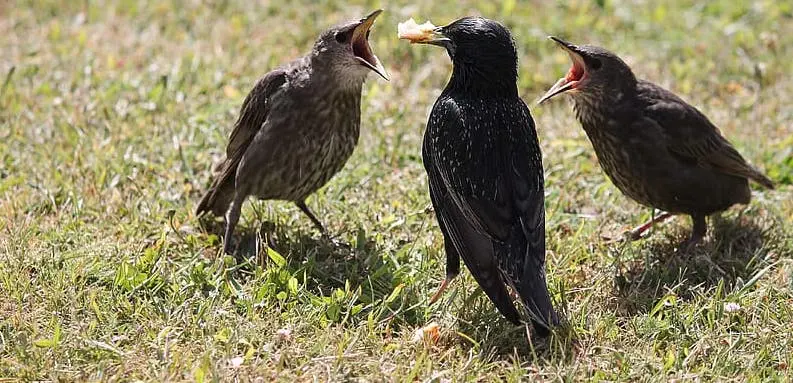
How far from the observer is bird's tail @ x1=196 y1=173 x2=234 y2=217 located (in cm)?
564

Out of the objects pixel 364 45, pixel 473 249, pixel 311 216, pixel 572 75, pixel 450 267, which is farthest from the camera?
pixel 572 75

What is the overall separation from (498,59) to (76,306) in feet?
7.06

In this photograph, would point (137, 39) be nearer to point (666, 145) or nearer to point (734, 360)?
point (666, 145)

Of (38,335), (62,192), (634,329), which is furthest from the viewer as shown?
(62,192)

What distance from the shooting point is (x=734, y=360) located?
4.51m

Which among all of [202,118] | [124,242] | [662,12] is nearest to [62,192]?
[124,242]

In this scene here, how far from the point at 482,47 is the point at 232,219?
157cm

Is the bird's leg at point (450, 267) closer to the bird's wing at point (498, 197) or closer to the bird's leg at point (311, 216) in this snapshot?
the bird's wing at point (498, 197)

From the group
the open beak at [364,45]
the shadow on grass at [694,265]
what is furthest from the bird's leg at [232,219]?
the shadow on grass at [694,265]

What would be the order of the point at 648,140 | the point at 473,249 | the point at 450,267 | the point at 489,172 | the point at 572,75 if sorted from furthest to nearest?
the point at 572,75
the point at 648,140
the point at 450,267
the point at 489,172
the point at 473,249

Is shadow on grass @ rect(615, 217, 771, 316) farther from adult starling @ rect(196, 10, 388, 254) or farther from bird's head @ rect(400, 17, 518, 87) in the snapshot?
adult starling @ rect(196, 10, 388, 254)

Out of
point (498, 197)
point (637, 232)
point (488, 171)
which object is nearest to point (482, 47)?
point (488, 171)

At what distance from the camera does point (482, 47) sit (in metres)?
4.82

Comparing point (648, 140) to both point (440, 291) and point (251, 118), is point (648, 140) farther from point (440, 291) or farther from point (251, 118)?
point (251, 118)
